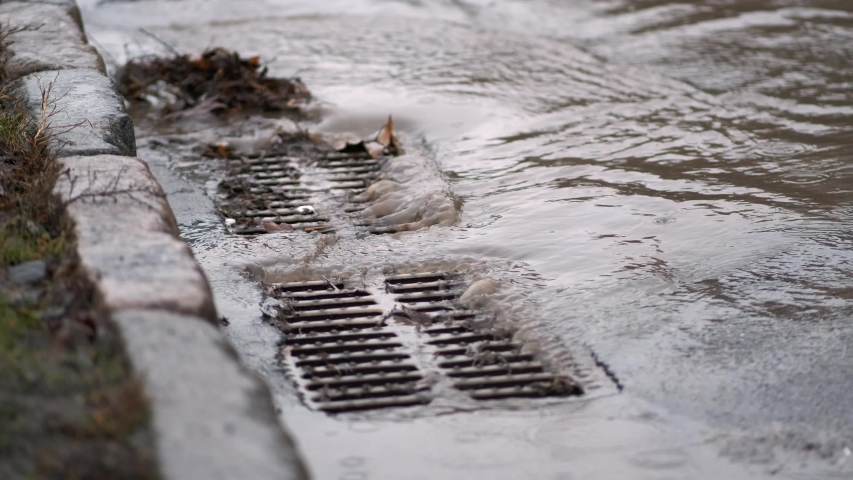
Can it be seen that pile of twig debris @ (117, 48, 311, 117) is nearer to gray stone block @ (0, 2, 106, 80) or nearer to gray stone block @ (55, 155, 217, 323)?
gray stone block @ (0, 2, 106, 80)

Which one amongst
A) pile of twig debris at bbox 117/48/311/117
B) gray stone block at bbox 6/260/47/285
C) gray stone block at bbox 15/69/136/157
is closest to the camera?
gray stone block at bbox 6/260/47/285

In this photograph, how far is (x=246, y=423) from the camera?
1.71 metres

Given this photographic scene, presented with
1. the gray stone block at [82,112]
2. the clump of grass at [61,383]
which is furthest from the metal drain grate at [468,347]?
the gray stone block at [82,112]

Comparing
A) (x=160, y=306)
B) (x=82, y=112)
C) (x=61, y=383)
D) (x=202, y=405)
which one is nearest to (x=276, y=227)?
(x=82, y=112)

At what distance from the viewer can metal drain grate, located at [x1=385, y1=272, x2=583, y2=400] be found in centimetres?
243

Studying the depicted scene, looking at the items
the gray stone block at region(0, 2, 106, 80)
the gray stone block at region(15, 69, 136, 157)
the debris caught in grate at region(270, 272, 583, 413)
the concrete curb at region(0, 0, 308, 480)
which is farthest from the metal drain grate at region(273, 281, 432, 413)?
the gray stone block at region(0, 2, 106, 80)

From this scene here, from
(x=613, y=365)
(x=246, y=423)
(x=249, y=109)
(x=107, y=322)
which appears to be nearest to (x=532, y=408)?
(x=613, y=365)

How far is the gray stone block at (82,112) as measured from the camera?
3.13 meters

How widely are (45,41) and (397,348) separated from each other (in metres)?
2.73

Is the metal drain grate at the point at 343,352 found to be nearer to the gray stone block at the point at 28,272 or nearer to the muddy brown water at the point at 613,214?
the muddy brown water at the point at 613,214

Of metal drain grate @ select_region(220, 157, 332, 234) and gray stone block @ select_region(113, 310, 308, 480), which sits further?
metal drain grate @ select_region(220, 157, 332, 234)

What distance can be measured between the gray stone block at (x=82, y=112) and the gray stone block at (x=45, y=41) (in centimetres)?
15

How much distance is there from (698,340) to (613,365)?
0.26 meters

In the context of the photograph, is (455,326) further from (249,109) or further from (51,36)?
(51,36)
